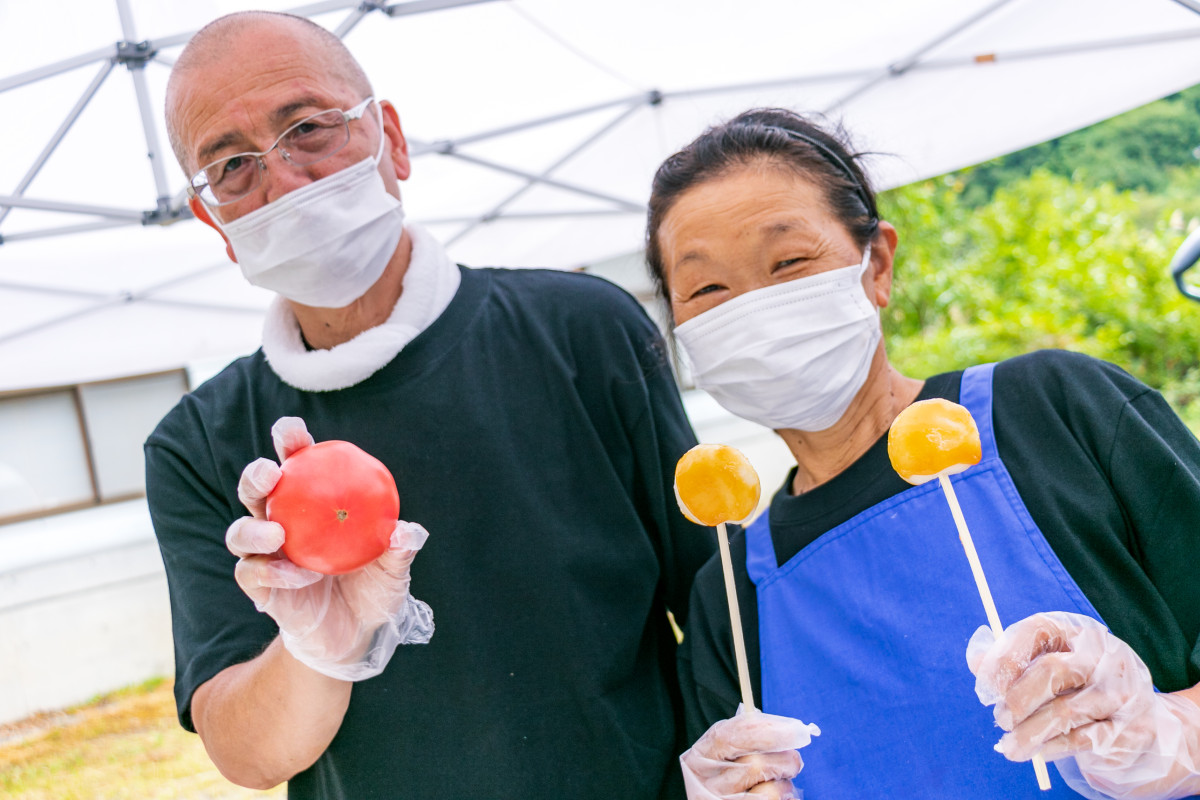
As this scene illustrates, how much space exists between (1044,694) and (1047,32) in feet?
15.6

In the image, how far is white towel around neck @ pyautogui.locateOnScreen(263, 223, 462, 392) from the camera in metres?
1.92

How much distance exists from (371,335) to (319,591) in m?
0.72

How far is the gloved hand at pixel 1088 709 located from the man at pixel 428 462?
36.4 inches

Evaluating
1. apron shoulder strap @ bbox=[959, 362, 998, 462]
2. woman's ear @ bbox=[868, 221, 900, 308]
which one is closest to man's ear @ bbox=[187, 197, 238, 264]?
woman's ear @ bbox=[868, 221, 900, 308]

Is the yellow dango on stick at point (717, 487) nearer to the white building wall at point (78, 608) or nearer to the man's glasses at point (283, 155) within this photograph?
the man's glasses at point (283, 155)

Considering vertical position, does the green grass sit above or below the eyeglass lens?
below

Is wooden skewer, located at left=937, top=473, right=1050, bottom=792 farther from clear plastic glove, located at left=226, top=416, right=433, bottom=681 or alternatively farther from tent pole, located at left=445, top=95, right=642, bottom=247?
tent pole, located at left=445, top=95, right=642, bottom=247

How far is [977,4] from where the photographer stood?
4773 millimetres

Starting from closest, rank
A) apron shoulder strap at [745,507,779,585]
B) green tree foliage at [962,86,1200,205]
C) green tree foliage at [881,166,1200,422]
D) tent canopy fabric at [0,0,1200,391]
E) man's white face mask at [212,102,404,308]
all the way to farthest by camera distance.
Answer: apron shoulder strap at [745,507,779,585], man's white face mask at [212,102,404,308], tent canopy fabric at [0,0,1200,391], green tree foliage at [881,166,1200,422], green tree foliage at [962,86,1200,205]

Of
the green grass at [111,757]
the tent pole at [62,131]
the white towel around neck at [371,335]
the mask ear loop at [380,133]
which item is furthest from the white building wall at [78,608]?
the mask ear loop at [380,133]

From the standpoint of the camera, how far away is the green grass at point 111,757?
24.0 ft

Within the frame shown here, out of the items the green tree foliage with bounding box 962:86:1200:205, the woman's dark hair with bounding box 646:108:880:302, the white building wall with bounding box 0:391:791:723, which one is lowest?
the white building wall with bounding box 0:391:791:723

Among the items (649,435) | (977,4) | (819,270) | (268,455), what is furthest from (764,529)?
(977,4)

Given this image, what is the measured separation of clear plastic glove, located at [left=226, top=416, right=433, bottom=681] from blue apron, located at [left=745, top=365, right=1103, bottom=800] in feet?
2.49
